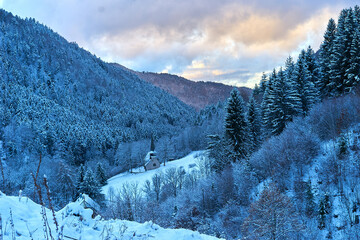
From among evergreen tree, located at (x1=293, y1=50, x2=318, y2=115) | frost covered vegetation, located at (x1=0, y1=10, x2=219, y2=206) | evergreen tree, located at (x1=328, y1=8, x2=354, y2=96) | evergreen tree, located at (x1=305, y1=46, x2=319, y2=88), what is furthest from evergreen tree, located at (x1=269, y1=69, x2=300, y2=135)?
frost covered vegetation, located at (x1=0, y1=10, x2=219, y2=206)

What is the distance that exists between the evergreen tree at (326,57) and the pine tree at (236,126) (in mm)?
13438

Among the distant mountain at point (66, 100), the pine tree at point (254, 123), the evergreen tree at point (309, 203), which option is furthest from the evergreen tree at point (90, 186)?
the distant mountain at point (66, 100)

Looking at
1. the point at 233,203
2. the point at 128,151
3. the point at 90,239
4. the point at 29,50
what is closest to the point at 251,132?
the point at 233,203

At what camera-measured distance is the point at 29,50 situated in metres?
123

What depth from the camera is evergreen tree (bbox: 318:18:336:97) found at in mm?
30592

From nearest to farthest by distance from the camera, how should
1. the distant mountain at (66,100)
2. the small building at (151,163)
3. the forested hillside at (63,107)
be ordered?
1. the small building at (151,163)
2. the forested hillside at (63,107)
3. the distant mountain at (66,100)

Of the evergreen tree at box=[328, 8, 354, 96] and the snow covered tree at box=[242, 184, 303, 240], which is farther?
the evergreen tree at box=[328, 8, 354, 96]

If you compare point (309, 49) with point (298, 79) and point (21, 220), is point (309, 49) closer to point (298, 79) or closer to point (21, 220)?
point (298, 79)

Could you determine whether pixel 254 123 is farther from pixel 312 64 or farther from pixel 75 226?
pixel 75 226

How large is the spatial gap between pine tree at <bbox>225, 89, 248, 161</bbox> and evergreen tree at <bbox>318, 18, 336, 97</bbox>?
13.4 metres

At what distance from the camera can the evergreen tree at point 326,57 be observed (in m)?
30.6

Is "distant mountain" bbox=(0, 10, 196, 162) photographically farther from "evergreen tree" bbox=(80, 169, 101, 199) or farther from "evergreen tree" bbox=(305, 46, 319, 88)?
"evergreen tree" bbox=(305, 46, 319, 88)

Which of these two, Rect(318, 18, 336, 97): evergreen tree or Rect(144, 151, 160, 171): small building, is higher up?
Rect(318, 18, 336, 97): evergreen tree

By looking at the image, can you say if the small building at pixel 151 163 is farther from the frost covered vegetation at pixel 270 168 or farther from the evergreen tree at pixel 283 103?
the evergreen tree at pixel 283 103
